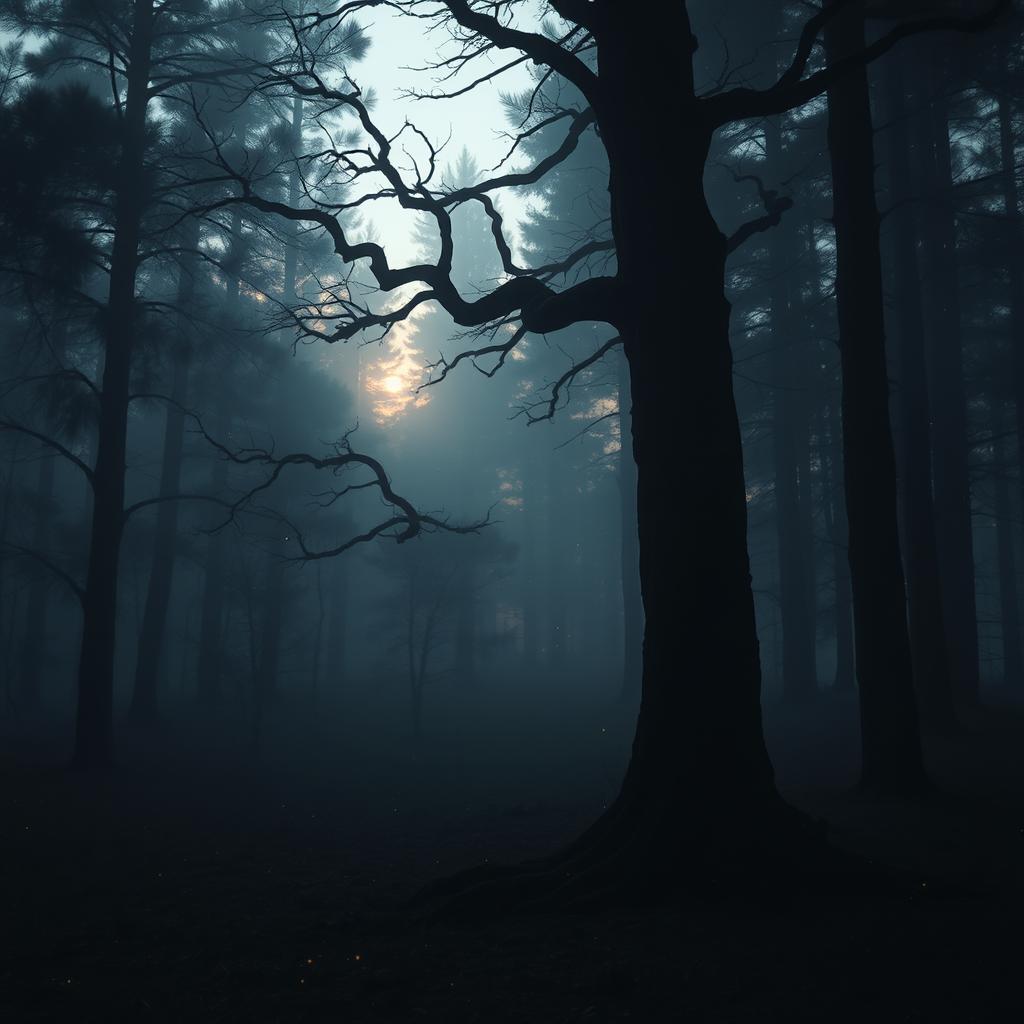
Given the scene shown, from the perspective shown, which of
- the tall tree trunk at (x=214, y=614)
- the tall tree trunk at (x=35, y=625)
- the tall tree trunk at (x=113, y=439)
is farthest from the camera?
the tall tree trunk at (x=35, y=625)

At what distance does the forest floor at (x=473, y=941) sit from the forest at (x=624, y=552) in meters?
0.03

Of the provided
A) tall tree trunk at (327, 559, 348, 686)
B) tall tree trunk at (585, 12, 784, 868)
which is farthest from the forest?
tall tree trunk at (327, 559, 348, 686)

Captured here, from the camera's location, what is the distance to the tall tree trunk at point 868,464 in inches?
330

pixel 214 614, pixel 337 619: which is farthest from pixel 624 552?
pixel 337 619

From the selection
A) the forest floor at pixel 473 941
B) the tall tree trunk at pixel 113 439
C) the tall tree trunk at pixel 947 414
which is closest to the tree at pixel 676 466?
the forest floor at pixel 473 941

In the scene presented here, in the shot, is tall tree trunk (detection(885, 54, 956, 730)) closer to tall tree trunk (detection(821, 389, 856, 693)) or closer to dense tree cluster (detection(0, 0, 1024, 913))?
dense tree cluster (detection(0, 0, 1024, 913))

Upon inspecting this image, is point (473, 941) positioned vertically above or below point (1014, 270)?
below

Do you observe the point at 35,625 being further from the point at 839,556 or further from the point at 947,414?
the point at 947,414

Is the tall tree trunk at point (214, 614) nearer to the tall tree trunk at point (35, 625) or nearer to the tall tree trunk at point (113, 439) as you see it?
the tall tree trunk at point (35, 625)

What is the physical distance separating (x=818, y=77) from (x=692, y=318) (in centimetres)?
185

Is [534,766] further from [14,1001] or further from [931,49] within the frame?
[931,49]

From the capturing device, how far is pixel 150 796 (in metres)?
11.5

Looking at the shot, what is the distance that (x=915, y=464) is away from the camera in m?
12.2

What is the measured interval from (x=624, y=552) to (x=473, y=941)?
2007cm
